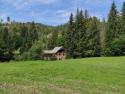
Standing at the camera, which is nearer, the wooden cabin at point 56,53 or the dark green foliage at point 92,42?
the dark green foliage at point 92,42

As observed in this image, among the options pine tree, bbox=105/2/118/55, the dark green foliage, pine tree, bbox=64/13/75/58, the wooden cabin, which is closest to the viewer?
pine tree, bbox=105/2/118/55

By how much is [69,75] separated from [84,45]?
71680mm

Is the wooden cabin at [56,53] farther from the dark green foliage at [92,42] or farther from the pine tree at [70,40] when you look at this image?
the dark green foliage at [92,42]

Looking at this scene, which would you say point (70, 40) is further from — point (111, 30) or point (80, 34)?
point (111, 30)

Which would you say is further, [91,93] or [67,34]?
[67,34]

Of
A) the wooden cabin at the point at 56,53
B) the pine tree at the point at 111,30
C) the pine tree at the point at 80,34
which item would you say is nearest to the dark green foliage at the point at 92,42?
the pine tree at the point at 80,34

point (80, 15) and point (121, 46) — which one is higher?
point (80, 15)

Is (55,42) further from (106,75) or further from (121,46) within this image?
(106,75)

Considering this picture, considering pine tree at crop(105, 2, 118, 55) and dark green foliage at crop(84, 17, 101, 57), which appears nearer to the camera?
pine tree at crop(105, 2, 118, 55)

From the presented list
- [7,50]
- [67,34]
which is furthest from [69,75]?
[7,50]

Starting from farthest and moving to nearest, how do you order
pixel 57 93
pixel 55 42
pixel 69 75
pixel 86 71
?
pixel 55 42 < pixel 86 71 < pixel 69 75 < pixel 57 93

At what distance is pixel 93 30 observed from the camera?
107062 millimetres

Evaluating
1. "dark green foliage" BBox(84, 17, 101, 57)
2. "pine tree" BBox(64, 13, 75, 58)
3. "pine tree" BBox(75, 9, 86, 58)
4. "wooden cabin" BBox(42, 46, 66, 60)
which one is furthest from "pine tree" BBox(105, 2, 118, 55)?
"wooden cabin" BBox(42, 46, 66, 60)

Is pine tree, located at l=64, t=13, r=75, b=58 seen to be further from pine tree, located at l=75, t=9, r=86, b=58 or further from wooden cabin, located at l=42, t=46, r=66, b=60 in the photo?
wooden cabin, located at l=42, t=46, r=66, b=60
